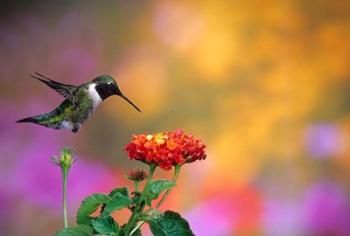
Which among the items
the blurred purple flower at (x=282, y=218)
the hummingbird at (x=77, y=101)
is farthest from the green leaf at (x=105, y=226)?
the blurred purple flower at (x=282, y=218)

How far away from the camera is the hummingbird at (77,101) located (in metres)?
1.64

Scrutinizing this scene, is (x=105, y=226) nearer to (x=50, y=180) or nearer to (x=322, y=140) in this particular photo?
(x=50, y=180)

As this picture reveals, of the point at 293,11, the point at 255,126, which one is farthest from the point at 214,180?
the point at 293,11

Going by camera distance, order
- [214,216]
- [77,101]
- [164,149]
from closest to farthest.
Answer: [164,149] < [77,101] < [214,216]

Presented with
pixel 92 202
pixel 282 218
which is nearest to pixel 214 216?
pixel 282 218

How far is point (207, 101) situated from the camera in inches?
76.9

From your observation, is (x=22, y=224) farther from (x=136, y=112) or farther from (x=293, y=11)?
(x=293, y=11)

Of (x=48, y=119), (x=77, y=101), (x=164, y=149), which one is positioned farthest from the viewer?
(x=48, y=119)

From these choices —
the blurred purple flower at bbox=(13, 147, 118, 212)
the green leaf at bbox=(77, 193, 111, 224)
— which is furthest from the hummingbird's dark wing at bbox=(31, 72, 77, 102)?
the green leaf at bbox=(77, 193, 111, 224)

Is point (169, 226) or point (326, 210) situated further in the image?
point (326, 210)

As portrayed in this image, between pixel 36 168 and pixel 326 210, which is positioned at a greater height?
pixel 326 210

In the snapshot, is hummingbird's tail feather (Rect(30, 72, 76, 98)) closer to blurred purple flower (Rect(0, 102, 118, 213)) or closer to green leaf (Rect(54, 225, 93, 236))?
blurred purple flower (Rect(0, 102, 118, 213))

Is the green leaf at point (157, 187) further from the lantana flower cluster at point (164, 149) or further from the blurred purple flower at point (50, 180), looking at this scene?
the blurred purple flower at point (50, 180)

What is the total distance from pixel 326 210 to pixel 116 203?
1.28 metres
